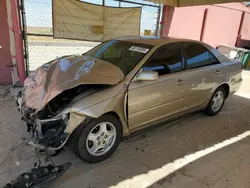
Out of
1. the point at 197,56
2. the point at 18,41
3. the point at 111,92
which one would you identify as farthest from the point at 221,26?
the point at 111,92

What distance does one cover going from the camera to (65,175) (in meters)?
2.62

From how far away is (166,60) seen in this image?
332 centimetres

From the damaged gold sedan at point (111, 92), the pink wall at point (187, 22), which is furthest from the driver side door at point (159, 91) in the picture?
the pink wall at point (187, 22)

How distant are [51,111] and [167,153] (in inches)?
68.5

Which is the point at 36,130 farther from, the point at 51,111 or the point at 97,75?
the point at 97,75

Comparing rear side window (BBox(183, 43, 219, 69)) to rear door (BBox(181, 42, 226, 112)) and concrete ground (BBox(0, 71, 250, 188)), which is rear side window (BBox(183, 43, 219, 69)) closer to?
rear door (BBox(181, 42, 226, 112))

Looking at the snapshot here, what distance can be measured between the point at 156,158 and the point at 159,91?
950 millimetres

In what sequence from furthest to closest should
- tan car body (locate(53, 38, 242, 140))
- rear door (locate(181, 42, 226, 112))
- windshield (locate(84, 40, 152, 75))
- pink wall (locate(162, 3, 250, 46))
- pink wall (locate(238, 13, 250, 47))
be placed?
1. pink wall (locate(238, 13, 250, 47))
2. pink wall (locate(162, 3, 250, 46))
3. rear door (locate(181, 42, 226, 112))
4. windshield (locate(84, 40, 152, 75))
5. tan car body (locate(53, 38, 242, 140))

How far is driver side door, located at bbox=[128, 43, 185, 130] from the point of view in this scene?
296 cm

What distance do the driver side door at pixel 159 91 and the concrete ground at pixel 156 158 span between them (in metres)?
0.41

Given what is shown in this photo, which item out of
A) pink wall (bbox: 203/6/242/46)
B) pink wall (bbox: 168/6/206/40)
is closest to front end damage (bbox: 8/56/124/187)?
pink wall (bbox: 168/6/206/40)

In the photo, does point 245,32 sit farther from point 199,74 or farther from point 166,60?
point 166,60

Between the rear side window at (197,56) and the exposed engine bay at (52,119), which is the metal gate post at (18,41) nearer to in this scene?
the exposed engine bay at (52,119)

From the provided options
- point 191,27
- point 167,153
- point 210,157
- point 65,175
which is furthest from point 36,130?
point 191,27
